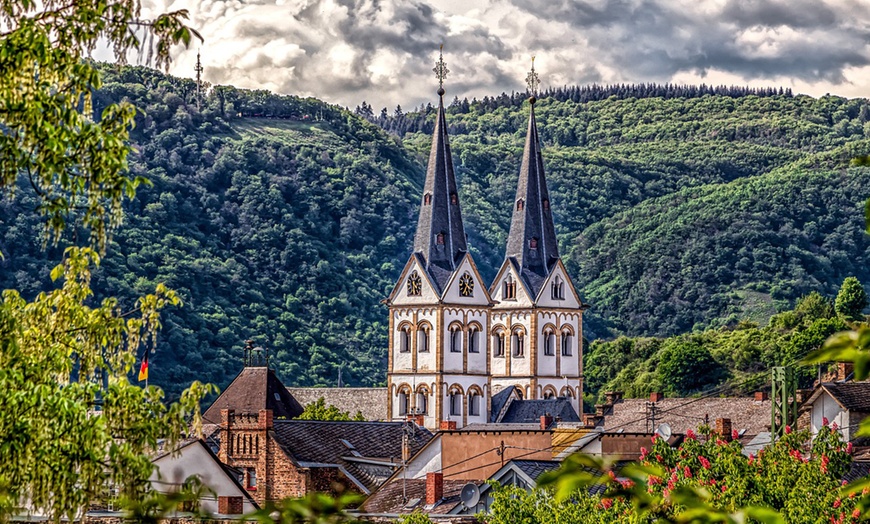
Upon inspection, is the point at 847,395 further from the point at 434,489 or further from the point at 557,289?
the point at 557,289

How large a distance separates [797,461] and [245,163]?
117 m

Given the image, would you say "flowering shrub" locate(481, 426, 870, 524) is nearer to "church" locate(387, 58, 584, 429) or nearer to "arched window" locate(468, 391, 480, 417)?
"church" locate(387, 58, 584, 429)

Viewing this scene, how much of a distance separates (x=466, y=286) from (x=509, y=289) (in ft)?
15.4

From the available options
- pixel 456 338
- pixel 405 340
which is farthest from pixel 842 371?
pixel 405 340

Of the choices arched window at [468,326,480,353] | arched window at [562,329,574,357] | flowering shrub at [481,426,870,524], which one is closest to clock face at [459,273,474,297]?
arched window at [468,326,480,353]

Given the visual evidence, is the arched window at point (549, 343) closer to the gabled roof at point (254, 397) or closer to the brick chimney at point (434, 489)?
the gabled roof at point (254, 397)

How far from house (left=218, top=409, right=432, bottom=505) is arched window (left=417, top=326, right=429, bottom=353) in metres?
34.7

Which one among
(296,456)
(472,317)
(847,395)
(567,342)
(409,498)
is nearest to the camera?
(409,498)

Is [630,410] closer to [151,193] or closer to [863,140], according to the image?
[151,193]

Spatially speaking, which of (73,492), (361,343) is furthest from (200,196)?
(73,492)

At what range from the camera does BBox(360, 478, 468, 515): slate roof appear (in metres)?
42.5

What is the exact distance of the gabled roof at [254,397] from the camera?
6744 cm

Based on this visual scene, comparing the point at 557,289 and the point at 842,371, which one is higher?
the point at 557,289

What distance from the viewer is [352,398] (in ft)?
325
